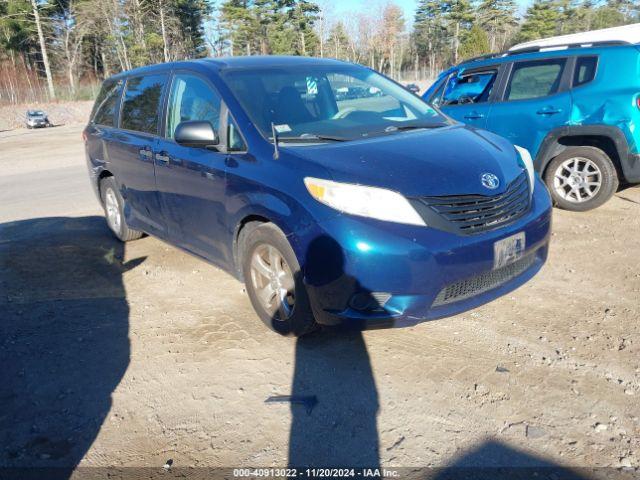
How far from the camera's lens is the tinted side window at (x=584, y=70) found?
5.73 m

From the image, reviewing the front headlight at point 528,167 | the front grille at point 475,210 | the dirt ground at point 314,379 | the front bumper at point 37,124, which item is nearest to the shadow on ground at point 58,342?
the dirt ground at point 314,379

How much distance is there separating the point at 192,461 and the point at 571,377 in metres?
2.09

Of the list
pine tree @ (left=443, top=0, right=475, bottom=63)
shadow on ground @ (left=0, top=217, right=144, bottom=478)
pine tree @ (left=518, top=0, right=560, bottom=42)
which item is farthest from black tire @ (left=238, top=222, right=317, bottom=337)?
pine tree @ (left=518, top=0, right=560, bottom=42)

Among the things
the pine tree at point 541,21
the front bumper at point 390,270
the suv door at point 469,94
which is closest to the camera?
the front bumper at point 390,270

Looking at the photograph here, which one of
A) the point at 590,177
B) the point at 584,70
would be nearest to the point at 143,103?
the point at 584,70

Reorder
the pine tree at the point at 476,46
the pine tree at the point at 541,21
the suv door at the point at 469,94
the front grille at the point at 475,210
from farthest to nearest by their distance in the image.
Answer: the pine tree at the point at 541,21, the pine tree at the point at 476,46, the suv door at the point at 469,94, the front grille at the point at 475,210

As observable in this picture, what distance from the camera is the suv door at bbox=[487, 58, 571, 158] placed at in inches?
234

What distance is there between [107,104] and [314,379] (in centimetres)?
422

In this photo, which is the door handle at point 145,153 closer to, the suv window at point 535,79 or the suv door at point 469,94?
the suv door at point 469,94

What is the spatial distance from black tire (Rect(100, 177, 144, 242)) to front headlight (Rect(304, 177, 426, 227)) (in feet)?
10.6

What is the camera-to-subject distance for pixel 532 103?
6133 millimetres

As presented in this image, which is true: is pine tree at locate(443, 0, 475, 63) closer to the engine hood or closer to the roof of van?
the roof of van

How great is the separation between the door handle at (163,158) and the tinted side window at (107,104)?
1.39 metres

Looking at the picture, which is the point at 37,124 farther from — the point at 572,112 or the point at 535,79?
the point at 572,112
